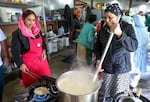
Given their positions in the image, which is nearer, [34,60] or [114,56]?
[114,56]

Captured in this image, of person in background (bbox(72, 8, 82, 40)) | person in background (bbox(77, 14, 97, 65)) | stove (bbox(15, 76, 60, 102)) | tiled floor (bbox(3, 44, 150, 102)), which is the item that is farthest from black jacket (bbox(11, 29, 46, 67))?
person in background (bbox(72, 8, 82, 40))

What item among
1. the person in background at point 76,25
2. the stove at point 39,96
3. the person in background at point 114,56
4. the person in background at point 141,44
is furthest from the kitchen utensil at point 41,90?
the person in background at point 76,25

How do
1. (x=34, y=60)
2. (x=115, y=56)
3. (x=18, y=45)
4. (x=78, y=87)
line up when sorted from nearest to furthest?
(x=78, y=87), (x=115, y=56), (x=18, y=45), (x=34, y=60)

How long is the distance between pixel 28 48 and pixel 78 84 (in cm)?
92

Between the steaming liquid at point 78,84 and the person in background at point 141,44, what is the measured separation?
174 cm

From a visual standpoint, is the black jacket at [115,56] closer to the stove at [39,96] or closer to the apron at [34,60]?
the stove at [39,96]

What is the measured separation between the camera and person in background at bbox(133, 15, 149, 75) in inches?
93.5

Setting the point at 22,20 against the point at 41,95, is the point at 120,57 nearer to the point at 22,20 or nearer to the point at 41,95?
the point at 41,95

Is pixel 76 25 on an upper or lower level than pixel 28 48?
upper

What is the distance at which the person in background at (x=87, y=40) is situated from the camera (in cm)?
237

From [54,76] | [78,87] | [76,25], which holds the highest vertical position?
[76,25]

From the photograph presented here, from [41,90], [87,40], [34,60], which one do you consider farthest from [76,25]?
[41,90]

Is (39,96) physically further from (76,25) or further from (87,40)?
(76,25)

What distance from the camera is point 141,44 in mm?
2502
